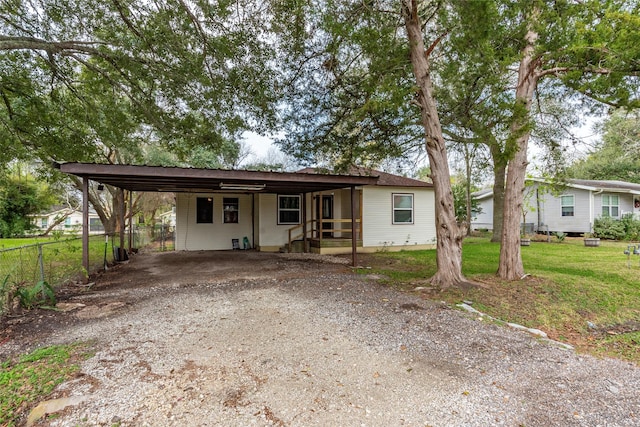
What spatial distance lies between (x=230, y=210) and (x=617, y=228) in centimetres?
1788

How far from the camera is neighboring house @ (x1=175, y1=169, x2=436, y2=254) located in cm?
1216

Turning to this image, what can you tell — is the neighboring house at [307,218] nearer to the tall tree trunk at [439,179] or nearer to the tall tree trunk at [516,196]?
the tall tree trunk at [439,179]

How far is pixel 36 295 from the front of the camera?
4980 mm

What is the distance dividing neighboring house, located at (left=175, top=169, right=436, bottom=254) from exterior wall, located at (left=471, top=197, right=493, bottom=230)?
38.2 feet

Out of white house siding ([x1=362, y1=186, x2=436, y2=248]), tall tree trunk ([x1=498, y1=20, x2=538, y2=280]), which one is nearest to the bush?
white house siding ([x1=362, y1=186, x2=436, y2=248])

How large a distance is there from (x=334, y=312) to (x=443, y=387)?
2218 millimetres

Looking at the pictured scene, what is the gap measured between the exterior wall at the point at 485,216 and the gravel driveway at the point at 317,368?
19932 mm

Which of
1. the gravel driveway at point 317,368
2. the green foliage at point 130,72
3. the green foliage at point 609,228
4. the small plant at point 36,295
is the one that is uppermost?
the green foliage at point 130,72

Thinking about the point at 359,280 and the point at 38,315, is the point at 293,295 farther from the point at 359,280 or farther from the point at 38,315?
the point at 38,315

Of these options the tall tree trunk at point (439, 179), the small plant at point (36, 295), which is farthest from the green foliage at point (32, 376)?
the tall tree trunk at point (439, 179)

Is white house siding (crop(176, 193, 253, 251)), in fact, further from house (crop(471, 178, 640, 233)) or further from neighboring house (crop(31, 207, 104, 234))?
house (crop(471, 178, 640, 233))

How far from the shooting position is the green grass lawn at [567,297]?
14.1 feet

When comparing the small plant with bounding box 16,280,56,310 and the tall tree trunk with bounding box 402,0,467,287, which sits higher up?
the tall tree trunk with bounding box 402,0,467,287

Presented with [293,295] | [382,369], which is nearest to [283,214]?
[293,295]
